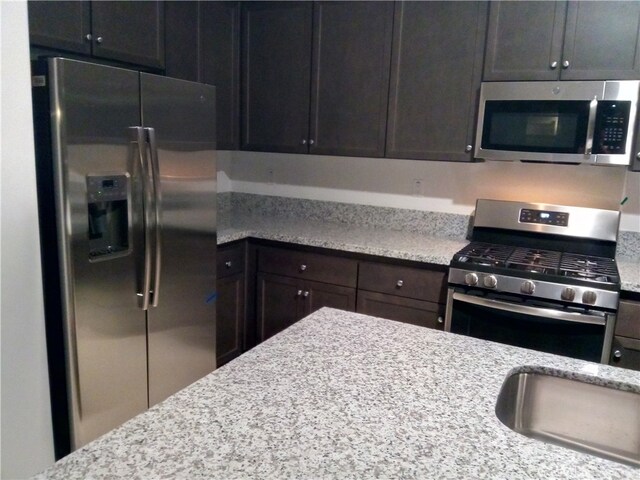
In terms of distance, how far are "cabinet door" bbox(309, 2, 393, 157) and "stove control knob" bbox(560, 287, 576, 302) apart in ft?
3.98

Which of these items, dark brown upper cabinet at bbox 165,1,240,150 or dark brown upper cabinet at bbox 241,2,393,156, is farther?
dark brown upper cabinet at bbox 241,2,393,156

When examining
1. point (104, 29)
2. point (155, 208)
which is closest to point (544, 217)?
point (155, 208)

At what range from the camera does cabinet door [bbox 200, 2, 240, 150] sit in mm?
2906

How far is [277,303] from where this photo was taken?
300cm

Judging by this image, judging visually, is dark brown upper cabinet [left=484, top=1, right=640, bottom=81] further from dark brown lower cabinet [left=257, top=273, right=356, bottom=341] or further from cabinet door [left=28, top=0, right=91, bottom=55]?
cabinet door [left=28, top=0, right=91, bottom=55]

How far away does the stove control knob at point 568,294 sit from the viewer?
2164 millimetres

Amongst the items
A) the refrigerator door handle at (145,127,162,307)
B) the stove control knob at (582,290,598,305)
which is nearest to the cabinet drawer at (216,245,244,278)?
the refrigerator door handle at (145,127,162,307)

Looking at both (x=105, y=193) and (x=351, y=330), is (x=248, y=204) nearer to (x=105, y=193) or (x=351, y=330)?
(x=105, y=193)

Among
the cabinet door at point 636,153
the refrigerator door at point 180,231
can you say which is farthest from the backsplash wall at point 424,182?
the refrigerator door at point 180,231

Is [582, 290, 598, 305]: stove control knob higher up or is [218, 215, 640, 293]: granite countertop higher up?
[218, 215, 640, 293]: granite countertop

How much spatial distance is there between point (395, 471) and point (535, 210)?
7.28 feet

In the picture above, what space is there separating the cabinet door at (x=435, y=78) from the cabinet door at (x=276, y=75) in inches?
21.9

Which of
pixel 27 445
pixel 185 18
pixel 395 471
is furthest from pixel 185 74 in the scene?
pixel 395 471

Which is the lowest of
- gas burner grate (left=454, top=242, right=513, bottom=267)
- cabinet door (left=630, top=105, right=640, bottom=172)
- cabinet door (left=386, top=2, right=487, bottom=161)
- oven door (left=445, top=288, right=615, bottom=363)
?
oven door (left=445, top=288, right=615, bottom=363)
